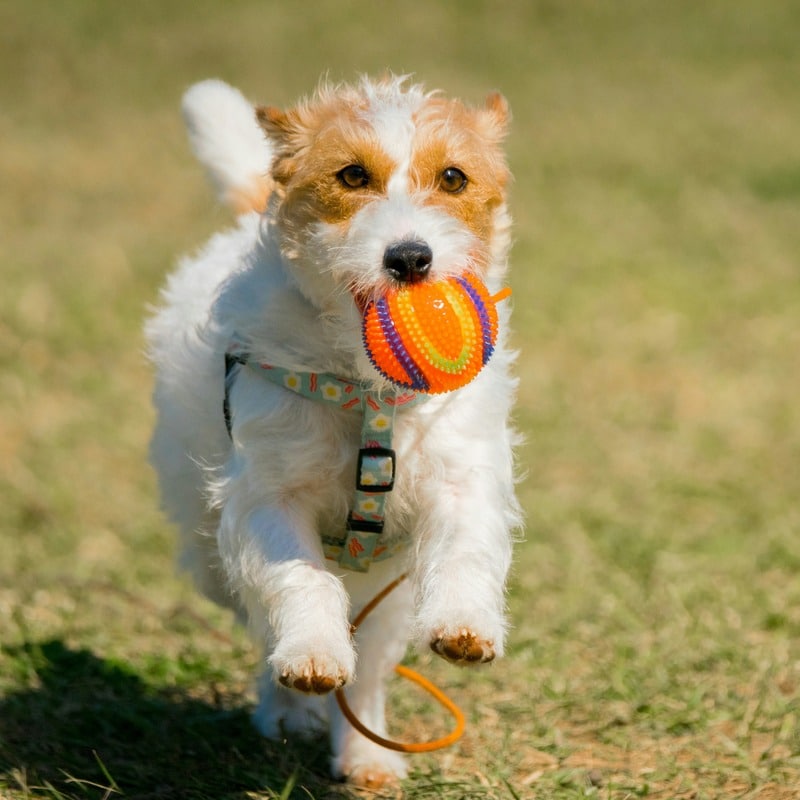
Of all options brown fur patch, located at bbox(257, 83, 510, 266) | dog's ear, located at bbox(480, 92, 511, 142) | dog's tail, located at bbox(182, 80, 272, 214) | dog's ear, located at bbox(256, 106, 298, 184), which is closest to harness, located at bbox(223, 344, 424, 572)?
brown fur patch, located at bbox(257, 83, 510, 266)

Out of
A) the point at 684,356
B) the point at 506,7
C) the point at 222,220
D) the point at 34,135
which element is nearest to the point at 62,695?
the point at 684,356

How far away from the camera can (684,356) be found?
9086mm

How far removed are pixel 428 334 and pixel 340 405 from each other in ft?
1.61

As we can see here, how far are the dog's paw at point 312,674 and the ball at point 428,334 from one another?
71 cm

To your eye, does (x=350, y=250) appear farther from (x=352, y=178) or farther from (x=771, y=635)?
(x=771, y=635)

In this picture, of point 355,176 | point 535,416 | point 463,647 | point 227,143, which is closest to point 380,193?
point 355,176

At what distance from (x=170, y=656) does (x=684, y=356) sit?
5163 mm

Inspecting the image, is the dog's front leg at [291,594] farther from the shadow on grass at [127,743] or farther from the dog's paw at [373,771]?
the dog's paw at [373,771]

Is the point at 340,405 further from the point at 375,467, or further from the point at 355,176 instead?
the point at 355,176

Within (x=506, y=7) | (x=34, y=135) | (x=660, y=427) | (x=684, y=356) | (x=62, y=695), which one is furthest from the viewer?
(x=506, y=7)

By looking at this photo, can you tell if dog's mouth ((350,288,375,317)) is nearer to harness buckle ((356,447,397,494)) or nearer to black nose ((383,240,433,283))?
black nose ((383,240,433,283))

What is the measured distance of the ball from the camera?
3084 mm

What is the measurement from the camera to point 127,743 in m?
4.09

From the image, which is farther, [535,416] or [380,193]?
[535,416]
